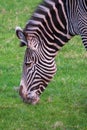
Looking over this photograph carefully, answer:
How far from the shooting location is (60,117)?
870 cm

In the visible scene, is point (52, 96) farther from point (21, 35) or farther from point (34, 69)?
point (21, 35)

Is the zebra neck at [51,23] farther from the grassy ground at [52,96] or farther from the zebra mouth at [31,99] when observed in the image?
the grassy ground at [52,96]

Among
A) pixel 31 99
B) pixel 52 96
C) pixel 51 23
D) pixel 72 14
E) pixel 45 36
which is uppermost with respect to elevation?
pixel 72 14

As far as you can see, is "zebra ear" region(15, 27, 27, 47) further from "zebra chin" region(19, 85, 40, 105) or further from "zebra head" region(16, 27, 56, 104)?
"zebra chin" region(19, 85, 40, 105)

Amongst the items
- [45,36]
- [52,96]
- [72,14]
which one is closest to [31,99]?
[45,36]

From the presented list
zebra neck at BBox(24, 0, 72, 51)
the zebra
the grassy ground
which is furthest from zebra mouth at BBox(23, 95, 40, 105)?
zebra neck at BBox(24, 0, 72, 51)

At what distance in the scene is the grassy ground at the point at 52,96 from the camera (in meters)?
8.39

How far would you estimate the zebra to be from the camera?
24.7ft

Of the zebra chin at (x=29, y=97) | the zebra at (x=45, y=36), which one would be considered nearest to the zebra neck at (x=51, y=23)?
the zebra at (x=45, y=36)

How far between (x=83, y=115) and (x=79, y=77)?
87.3 inches

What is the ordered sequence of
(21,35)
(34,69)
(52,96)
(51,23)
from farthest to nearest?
(52,96) < (51,23) < (34,69) < (21,35)

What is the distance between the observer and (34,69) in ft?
24.9

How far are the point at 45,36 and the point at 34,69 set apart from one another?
0.55 m

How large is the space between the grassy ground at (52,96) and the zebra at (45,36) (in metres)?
0.87
